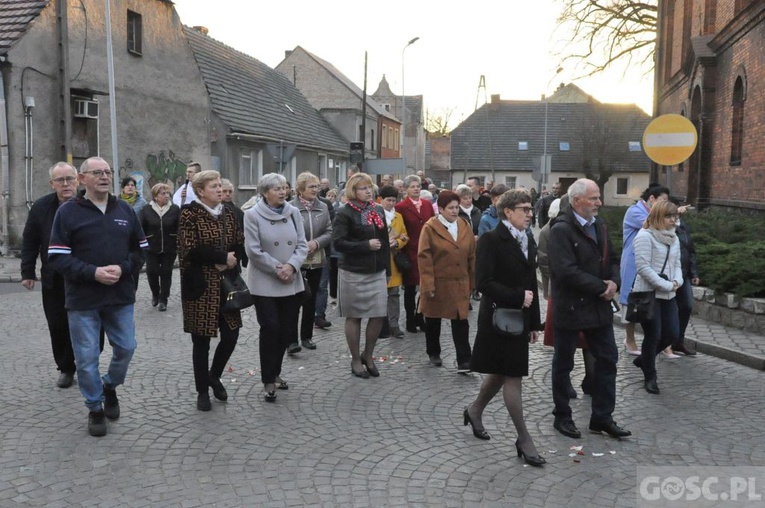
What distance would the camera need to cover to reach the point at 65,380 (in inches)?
266

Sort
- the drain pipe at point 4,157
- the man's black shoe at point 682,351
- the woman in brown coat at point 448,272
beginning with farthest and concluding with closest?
1. the drain pipe at point 4,157
2. the man's black shoe at point 682,351
3. the woman in brown coat at point 448,272

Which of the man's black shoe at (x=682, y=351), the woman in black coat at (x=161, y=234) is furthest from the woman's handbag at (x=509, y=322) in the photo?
the woman in black coat at (x=161, y=234)

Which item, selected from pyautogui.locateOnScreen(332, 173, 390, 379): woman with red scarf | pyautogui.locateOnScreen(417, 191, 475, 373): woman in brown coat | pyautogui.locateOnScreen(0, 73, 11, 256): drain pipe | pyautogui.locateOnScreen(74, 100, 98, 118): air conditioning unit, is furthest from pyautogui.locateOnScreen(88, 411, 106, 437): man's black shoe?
pyautogui.locateOnScreen(74, 100, 98, 118): air conditioning unit

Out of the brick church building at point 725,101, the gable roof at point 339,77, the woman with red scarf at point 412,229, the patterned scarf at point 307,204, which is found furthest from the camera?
the gable roof at point 339,77

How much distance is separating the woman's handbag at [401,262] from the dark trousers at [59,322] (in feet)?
11.7

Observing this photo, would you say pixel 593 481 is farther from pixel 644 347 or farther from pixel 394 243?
pixel 394 243

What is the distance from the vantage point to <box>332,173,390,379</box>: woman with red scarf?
7320 mm

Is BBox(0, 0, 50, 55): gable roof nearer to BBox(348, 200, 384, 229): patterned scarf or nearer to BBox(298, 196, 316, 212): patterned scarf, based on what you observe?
BBox(298, 196, 316, 212): patterned scarf

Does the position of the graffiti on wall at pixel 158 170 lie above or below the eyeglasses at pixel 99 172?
above

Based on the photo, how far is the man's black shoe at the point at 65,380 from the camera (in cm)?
673

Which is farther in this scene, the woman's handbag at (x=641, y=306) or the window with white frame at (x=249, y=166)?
the window with white frame at (x=249, y=166)

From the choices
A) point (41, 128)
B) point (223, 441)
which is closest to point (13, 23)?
point (41, 128)

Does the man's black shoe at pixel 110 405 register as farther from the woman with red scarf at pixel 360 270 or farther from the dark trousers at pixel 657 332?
the dark trousers at pixel 657 332

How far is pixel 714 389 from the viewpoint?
708cm
